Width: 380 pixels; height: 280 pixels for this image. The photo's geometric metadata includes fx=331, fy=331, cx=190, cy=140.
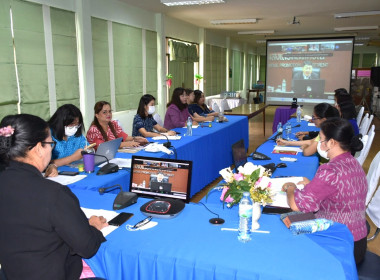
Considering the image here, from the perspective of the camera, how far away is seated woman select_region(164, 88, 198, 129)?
5.01m

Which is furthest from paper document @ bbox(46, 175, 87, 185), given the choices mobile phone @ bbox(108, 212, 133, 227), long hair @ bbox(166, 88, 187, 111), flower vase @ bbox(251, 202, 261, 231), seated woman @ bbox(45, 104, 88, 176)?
long hair @ bbox(166, 88, 187, 111)

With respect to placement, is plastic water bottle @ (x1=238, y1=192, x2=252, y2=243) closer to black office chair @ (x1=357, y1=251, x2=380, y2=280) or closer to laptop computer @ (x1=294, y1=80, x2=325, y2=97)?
black office chair @ (x1=357, y1=251, x2=380, y2=280)

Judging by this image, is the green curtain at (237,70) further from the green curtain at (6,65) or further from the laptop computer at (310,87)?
the green curtain at (6,65)

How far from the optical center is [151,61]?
738cm

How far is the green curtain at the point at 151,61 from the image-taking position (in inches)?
284

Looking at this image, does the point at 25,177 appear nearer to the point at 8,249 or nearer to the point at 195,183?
the point at 8,249

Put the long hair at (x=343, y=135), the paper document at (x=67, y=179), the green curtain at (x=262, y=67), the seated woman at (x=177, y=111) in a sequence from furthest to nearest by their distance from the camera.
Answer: the green curtain at (x=262, y=67)
the seated woman at (x=177, y=111)
the paper document at (x=67, y=179)
the long hair at (x=343, y=135)

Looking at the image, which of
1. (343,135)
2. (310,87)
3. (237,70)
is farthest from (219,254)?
(237,70)

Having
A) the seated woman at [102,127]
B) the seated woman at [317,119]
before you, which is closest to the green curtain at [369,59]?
the seated woman at [317,119]

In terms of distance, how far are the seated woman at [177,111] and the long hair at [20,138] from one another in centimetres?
374

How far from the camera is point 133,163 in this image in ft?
6.97

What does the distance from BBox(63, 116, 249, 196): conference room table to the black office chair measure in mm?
1626

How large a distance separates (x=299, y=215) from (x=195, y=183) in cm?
242

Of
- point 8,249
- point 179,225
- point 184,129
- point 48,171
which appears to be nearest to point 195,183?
point 184,129
